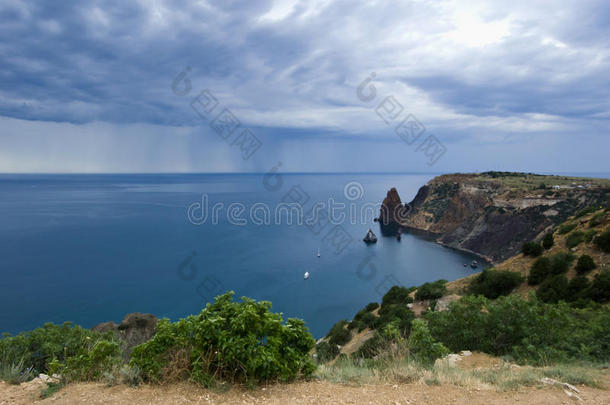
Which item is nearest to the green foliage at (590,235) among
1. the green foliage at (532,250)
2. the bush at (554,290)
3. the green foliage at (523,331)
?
the green foliage at (532,250)

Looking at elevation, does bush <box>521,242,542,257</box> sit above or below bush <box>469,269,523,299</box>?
above

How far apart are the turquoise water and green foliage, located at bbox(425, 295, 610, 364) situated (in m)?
34.2

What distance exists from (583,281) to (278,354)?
1855 centimetres

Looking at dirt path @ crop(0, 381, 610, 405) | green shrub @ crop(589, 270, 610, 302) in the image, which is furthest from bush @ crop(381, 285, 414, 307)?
dirt path @ crop(0, 381, 610, 405)

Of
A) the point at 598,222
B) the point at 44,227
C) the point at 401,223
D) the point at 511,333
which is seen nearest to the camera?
the point at 511,333

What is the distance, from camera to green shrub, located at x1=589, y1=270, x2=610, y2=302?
14977 mm

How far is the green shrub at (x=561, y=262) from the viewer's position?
1811 centimetres

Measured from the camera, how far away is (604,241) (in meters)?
18.2

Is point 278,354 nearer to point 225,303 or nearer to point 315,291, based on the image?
point 225,303

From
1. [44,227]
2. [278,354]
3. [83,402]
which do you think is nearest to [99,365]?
[83,402]

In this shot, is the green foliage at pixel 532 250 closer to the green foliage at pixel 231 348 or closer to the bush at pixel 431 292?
the bush at pixel 431 292

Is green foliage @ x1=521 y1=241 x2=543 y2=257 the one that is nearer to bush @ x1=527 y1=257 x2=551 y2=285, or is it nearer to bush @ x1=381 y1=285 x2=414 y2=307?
bush @ x1=527 y1=257 x2=551 y2=285

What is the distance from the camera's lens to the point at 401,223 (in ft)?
358

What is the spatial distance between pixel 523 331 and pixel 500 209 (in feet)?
245
